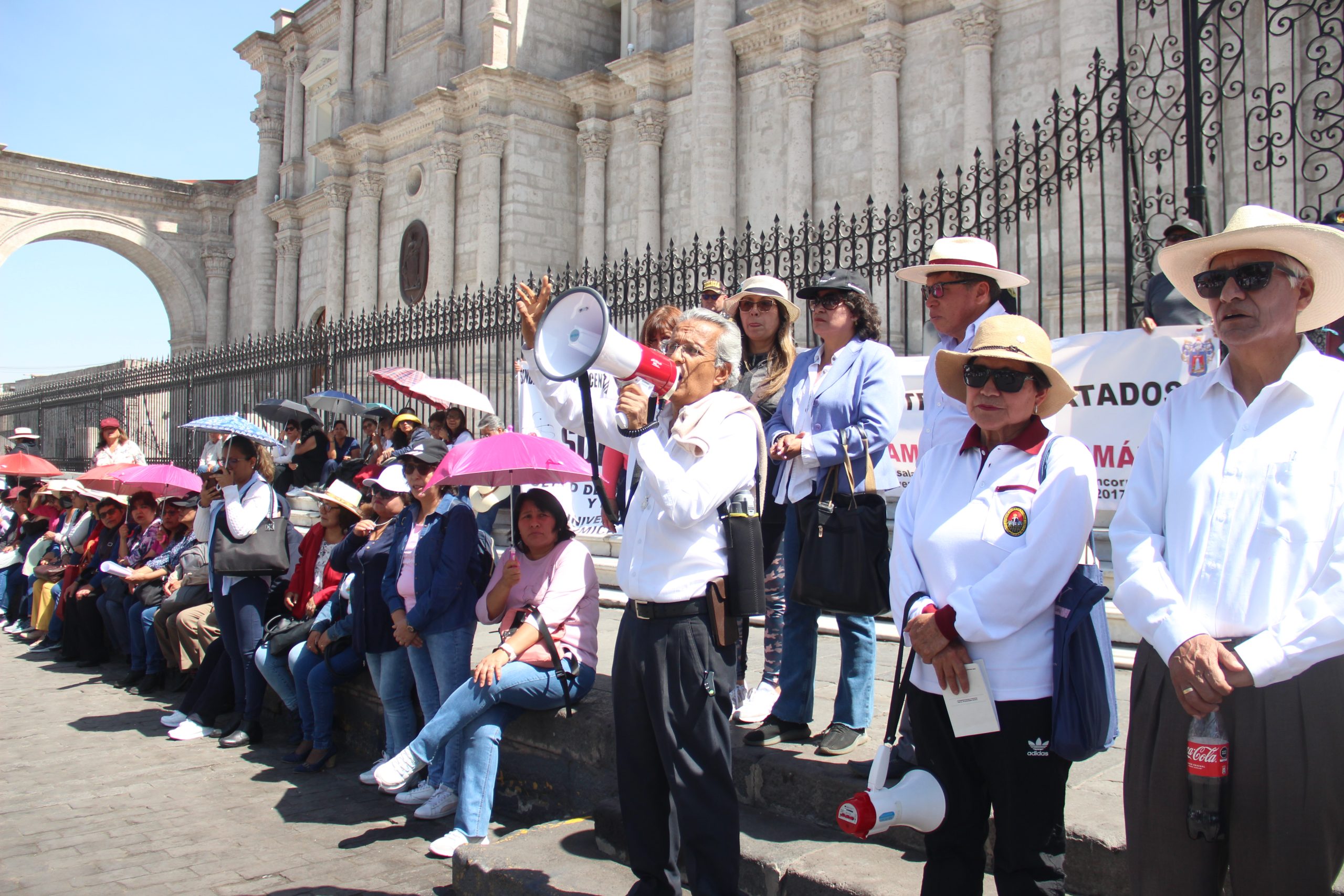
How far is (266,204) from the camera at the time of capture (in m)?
29.3

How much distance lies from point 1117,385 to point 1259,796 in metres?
4.48

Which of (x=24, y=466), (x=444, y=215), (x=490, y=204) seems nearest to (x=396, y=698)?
(x=24, y=466)

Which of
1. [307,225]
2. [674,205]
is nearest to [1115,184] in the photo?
[674,205]

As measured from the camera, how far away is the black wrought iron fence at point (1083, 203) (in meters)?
7.16

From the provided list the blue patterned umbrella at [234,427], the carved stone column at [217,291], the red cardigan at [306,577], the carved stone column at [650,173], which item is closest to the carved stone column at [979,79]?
the carved stone column at [650,173]

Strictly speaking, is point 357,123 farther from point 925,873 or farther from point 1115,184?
point 925,873

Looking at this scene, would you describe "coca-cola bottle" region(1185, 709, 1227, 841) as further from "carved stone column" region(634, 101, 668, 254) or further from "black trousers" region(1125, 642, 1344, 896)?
"carved stone column" region(634, 101, 668, 254)

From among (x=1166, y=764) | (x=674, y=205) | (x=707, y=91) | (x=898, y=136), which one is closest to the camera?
(x=1166, y=764)

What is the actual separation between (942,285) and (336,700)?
16.9 ft

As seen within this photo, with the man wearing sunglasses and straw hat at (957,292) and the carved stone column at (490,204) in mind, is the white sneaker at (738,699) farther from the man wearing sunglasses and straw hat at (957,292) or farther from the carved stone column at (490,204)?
the carved stone column at (490,204)

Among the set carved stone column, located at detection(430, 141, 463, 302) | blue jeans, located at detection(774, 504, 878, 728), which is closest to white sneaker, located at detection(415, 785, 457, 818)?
blue jeans, located at detection(774, 504, 878, 728)

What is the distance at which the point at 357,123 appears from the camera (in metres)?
23.5

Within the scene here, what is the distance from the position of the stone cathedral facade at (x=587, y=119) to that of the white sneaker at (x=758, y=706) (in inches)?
399

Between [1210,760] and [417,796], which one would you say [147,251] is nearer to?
[417,796]
